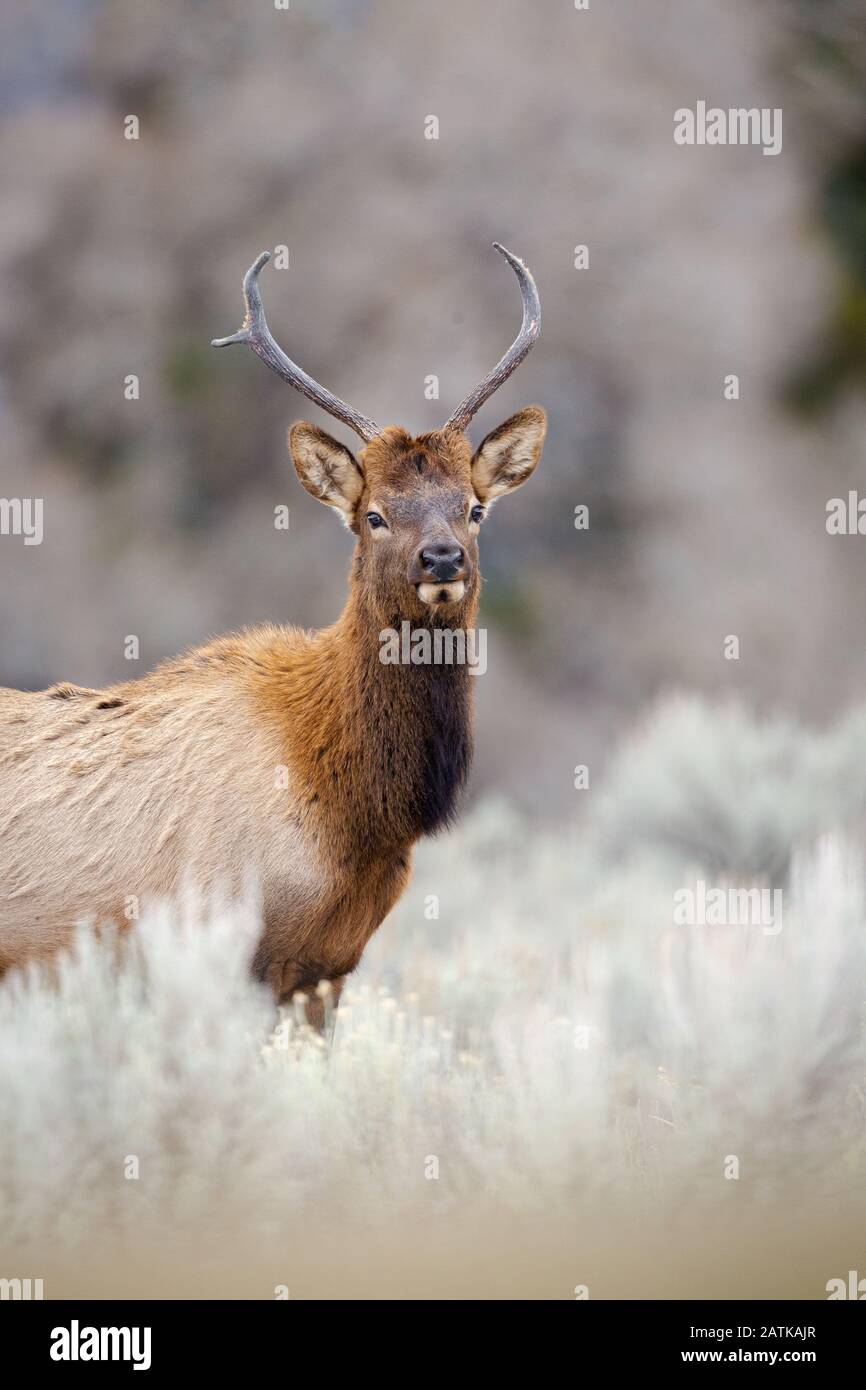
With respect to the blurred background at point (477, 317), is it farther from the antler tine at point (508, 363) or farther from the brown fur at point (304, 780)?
the brown fur at point (304, 780)

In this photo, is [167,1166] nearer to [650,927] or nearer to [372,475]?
[372,475]

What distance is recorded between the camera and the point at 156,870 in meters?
5.40

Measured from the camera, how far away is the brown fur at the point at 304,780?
17.5 ft

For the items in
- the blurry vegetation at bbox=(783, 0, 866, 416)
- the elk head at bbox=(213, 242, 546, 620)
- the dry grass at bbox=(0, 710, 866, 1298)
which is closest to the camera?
the dry grass at bbox=(0, 710, 866, 1298)

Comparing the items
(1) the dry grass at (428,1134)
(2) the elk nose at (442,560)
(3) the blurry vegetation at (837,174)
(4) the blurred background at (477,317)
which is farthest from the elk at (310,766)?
(3) the blurry vegetation at (837,174)

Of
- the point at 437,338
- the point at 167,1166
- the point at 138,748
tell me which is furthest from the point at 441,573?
the point at 437,338

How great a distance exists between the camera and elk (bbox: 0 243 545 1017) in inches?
210

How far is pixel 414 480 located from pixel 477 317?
10384 millimetres

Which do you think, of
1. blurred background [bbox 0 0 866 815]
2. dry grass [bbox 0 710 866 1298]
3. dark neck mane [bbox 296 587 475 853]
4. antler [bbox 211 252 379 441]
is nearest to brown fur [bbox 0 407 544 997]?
dark neck mane [bbox 296 587 475 853]

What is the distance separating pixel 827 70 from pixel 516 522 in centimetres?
577

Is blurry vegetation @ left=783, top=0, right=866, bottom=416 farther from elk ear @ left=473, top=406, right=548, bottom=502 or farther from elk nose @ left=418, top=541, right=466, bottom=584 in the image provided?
elk nose @ left=418, top=541, right=466, bottom=584

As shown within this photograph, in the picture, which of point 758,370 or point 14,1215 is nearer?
point 14,1215

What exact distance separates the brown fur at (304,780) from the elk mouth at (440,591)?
44mm

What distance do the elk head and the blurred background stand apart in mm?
7494
